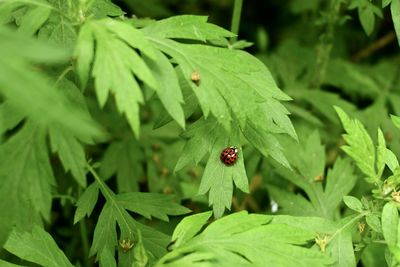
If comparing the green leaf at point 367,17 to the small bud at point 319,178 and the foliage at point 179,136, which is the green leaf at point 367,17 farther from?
the small bud at point 319,178

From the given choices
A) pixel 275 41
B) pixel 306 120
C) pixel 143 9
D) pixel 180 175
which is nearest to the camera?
pixel 180 175

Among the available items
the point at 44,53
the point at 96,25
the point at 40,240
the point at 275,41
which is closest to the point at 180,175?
the point at 40,240

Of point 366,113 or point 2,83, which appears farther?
point 366,113

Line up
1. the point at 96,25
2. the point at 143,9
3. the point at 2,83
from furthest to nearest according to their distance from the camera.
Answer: the point at 143,9, the point at 96,25, the point at 2,83

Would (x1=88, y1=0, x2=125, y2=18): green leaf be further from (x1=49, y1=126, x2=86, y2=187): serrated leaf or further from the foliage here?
(x1=49, y1=126, x2=86, y2=187): serrated leaf

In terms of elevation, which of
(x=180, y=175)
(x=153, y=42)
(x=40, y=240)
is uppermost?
(x=153, y=42)

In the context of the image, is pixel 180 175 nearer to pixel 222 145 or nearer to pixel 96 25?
pixel 222 145

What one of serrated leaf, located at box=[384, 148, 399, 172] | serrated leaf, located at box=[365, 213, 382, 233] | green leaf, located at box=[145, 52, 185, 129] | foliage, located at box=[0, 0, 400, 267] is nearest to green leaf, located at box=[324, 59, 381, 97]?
foliage, located at box=[0, 0, 400, 267]
